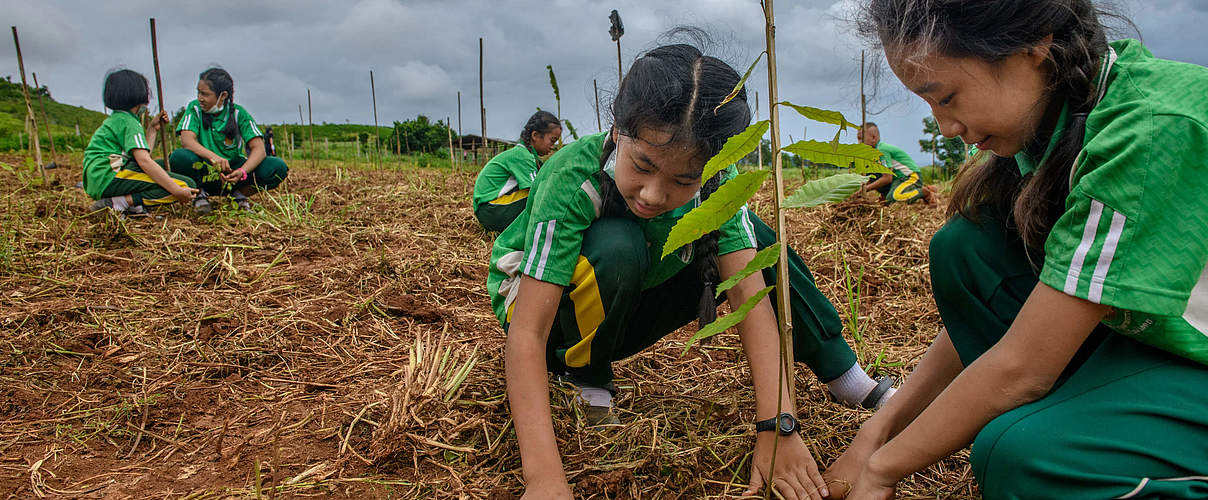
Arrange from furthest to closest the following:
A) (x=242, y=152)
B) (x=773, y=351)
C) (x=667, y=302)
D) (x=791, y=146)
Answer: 1. (x=242, y=152)
2. (x=667, y=302)
3. (x=773, y=351)
4. (x=791, y=146)

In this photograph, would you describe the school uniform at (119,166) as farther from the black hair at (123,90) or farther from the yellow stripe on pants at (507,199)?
the yellow stripe on pants at (507,199)

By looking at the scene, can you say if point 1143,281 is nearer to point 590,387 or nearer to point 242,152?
point 590,387

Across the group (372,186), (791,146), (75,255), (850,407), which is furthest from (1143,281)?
(372,186)

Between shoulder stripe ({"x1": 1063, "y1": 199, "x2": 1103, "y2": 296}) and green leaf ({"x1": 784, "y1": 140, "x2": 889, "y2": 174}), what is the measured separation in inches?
12.7

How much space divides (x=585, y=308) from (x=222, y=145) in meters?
3.99

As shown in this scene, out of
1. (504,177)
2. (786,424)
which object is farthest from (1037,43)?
(504,177)

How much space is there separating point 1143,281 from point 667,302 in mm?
950

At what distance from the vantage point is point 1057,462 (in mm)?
900

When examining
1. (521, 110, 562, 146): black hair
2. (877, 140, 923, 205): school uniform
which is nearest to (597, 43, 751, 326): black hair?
(877, 140, 923, 205): school uniform

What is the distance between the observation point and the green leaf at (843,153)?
0.69 metres

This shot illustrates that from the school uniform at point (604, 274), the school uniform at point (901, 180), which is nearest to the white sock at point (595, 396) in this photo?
the school uniform at point (604, 274)

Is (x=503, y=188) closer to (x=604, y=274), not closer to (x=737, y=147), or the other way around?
(x=604, y=274)

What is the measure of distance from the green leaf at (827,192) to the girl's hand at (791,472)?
659 millimetres

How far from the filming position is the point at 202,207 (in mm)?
3963
